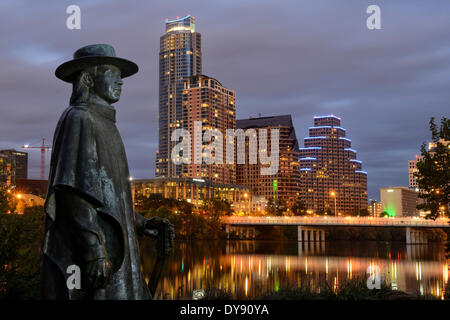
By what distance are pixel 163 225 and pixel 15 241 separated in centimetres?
739

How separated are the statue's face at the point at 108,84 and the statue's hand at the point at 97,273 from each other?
2099 millimetres

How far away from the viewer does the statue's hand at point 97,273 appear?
4855 mm

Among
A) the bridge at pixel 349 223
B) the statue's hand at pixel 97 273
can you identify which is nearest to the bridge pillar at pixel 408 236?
the bridge at pixel 349 223

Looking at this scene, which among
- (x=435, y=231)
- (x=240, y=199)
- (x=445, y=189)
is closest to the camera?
(x=445, y=189)

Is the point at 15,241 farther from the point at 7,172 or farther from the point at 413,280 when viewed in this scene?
the point at 413,280

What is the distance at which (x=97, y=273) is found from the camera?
4.86 meters

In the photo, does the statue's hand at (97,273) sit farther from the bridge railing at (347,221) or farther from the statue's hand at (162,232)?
the bridge railing at (347,221)

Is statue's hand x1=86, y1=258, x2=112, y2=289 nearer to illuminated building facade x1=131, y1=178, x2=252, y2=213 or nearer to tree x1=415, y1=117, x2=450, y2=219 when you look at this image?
tree x1=415, y1=117, x2=450, y2=219

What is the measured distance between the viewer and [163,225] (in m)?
6.43

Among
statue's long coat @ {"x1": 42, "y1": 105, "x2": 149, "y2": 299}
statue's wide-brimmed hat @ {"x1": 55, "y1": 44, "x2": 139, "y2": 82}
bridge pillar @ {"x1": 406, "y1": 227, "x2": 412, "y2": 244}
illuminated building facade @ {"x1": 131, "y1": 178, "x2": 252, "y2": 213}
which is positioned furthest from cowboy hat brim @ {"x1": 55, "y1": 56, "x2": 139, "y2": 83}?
illuminated building facade @ {"x1": 131, "y1": 178, "x2": 252, "y2": 213}

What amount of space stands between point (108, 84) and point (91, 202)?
1.58m

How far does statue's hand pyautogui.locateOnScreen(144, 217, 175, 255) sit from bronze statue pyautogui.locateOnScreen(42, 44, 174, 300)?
51cm

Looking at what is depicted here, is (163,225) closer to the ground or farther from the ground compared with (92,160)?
closer to the ground
